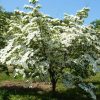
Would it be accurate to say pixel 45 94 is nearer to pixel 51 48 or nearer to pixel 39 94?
pixel 39 94

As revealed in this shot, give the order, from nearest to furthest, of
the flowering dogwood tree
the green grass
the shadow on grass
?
the flowering dogwood tree < the green grass < the shadow on grass

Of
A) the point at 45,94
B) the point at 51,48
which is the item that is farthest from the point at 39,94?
the point at 51,48

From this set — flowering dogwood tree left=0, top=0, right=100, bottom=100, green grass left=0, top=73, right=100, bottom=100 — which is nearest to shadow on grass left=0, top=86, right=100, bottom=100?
green grass left=0, top=73, right=100, bottom=100

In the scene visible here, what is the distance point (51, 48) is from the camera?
1617cm

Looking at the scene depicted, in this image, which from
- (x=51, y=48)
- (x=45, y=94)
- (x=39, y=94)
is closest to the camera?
(x=51, y=48)

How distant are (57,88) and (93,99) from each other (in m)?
3.24

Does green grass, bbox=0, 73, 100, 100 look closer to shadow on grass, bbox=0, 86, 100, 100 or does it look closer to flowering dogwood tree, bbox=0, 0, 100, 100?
shadow on grass, bbox=0, 86, 100, 100

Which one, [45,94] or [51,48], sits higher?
[51,48]

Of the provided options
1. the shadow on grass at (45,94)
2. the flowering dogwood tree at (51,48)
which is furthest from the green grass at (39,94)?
the flowering dogwood tree at (51,48)

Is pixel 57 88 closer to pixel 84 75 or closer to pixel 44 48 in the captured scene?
pixel 84 75

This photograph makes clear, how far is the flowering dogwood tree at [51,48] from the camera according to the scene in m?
16.1

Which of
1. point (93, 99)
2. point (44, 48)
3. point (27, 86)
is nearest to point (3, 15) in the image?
Answer: point (27, 86)

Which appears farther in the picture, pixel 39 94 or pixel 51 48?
pixel 39 94

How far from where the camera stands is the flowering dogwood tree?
1608cm
